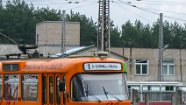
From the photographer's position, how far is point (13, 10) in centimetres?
13250

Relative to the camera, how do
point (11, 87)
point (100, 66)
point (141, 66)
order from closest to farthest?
point (100, 66) → point (11, 87) → point (141, 66)

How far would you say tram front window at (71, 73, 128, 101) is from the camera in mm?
20484

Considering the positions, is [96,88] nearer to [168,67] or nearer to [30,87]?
[30,87]

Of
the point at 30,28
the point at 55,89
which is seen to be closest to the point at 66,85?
the point at 55,89

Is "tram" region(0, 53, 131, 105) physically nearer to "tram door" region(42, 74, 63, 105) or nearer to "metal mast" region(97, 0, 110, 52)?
"tram door" region(42, 74, 63, 105)

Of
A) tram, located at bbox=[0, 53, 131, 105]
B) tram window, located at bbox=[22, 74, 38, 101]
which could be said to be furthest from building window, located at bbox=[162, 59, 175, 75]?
tram window, located at bbox=[22, 74, 38, 101]

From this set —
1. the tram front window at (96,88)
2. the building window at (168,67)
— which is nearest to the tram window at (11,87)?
the tram front window at (96,88)

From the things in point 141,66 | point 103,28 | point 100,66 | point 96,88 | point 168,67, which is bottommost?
point 168,67

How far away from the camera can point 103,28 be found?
39.0 m

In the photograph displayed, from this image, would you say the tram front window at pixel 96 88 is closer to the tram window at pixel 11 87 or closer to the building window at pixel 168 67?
the tram window at pixel 11 87

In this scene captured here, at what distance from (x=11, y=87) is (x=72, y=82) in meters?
3.43

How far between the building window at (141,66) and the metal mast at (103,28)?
1439 inches

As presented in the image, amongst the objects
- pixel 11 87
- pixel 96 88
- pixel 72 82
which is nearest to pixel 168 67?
pixel 11 87

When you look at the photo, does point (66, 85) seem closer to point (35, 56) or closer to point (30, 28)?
point (35, 56)
